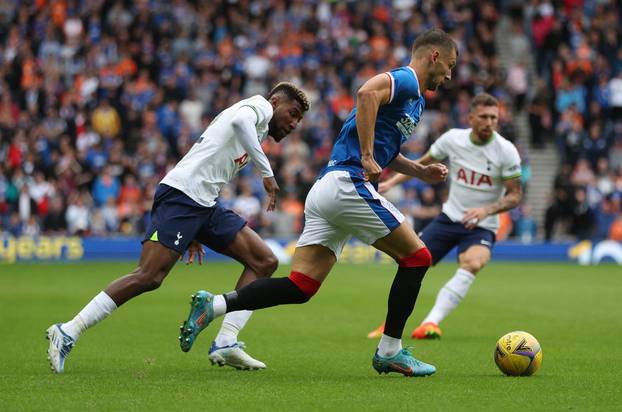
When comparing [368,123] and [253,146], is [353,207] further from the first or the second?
[253,146]

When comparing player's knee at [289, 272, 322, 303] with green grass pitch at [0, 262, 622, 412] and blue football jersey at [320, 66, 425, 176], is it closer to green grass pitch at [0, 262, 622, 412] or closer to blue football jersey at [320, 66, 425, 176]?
green grass pitch at [0, 262, 622, 412]

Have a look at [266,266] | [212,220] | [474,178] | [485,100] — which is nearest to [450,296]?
[474,178]

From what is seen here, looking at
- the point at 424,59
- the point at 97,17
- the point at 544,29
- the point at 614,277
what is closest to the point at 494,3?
the point at 544,29

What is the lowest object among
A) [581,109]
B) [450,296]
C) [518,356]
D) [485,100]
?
[450,296]

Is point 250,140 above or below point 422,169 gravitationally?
above

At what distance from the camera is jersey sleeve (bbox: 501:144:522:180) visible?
11930mm

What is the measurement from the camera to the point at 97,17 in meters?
29.9

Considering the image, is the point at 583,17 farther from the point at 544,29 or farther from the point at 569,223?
the point at 569,223

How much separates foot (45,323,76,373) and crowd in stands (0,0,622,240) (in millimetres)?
17155

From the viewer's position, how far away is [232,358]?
882 cm

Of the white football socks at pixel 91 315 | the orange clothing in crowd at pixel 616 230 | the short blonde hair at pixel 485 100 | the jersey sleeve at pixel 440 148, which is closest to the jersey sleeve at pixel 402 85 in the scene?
the white football socks at pixel 91 315

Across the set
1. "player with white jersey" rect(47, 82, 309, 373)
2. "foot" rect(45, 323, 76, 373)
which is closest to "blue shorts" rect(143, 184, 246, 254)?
"player with white jersey" rect(47, 82, 309, 373)

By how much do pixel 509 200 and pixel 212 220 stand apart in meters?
4.03

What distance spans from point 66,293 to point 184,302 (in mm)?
2391
